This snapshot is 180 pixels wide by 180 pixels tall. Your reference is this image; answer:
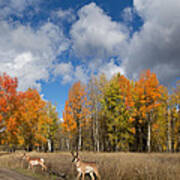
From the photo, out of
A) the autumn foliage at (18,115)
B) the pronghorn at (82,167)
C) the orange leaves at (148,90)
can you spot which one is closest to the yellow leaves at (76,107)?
the autumn foliage at (18,115)

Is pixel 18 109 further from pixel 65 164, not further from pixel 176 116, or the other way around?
pixel 176 116

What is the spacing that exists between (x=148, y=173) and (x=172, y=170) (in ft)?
3.13

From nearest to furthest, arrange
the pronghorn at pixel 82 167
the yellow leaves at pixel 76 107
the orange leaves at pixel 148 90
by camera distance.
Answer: the pronghorn at pixel 82 167, the orange leaves at pixel 148 90, the yellow leaves at pixel 76 107

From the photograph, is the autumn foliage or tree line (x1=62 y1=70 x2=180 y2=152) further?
tree line (x1=62 y1=70 x2=180 y2=152)

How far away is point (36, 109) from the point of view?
30.4m

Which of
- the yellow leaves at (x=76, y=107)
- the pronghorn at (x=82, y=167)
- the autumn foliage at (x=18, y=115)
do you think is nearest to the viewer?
the pronghorn at (x=82, y=167)

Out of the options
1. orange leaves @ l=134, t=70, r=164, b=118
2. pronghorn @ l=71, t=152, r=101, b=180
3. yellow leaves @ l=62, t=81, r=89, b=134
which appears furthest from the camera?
yellow leaves @ l=62, t=81, r=89, b=134

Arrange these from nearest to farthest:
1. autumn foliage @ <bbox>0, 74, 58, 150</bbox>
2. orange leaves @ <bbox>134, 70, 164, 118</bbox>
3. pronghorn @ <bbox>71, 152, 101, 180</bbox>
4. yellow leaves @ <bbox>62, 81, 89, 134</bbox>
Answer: pronghorn @ <bbox>71, 152, 101, 180</bbox> → autumn foliage @ <bbox>0, 74, 58, 150</bbox> → orange leaves @ <bbox>134, 70, 164, 118</bbox> → yellow leaves @ <bbox>62, 81, 89, 134</bbox>

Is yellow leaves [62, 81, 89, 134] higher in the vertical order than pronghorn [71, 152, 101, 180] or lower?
higher

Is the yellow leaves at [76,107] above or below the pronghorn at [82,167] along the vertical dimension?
above

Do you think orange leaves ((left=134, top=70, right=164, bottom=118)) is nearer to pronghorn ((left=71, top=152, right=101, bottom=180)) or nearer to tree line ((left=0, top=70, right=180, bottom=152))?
tree line ((left=0, top=70, right=180, bottom=152))

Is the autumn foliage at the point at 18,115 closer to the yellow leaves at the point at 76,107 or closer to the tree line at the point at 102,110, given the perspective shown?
the tree line at the point at 102,110

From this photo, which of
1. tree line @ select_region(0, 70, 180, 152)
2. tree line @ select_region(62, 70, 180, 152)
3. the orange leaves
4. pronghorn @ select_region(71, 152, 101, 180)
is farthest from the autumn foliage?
pronghorn @ select_region(71, 152, 101, 180)

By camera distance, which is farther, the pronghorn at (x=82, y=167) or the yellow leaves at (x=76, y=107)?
the yellow leaves at (x=76, y=107)
